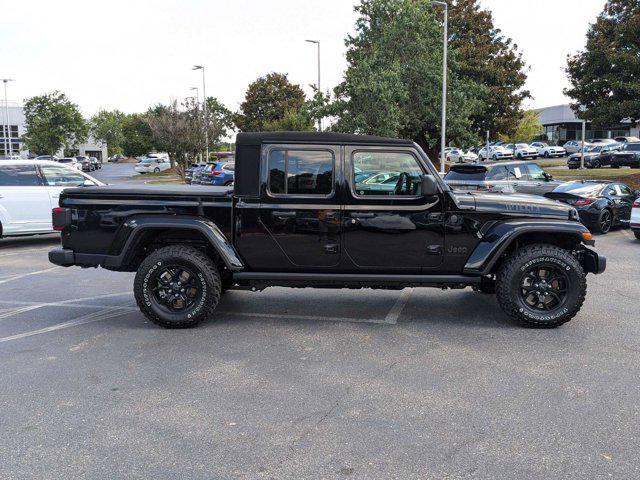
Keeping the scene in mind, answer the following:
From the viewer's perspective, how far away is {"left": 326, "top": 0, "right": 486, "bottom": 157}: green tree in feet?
82.4

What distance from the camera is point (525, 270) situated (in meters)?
5.79

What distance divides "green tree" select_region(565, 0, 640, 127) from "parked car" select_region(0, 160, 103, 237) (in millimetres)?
20647

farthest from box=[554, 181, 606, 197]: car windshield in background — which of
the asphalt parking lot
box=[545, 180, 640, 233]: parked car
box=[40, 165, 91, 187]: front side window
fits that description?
box=[40, 165, 91, 187]: front side window

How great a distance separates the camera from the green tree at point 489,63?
1300 inches

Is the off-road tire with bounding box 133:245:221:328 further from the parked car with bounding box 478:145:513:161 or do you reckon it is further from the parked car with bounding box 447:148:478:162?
the parked car with bounding box 478:145:513:161

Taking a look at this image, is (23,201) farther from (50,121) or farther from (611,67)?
(50,121)

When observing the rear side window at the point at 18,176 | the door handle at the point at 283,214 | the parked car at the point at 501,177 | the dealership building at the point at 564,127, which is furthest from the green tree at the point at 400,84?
the dealership building at the point at 564,127

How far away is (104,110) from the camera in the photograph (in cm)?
12012

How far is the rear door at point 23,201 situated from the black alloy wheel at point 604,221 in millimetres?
11998

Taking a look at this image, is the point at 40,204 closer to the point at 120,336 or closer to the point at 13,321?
the point at 13,321

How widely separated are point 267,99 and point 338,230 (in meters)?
57.8

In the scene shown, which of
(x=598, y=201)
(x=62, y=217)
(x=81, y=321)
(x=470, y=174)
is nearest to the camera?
(x=62, y=217)

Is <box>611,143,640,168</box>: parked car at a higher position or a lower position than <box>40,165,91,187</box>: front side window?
higher

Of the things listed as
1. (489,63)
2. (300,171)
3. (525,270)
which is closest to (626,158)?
(489,63)
